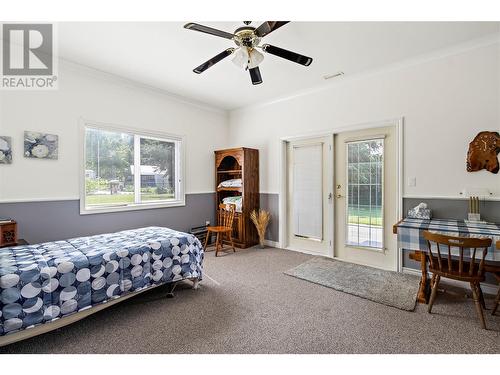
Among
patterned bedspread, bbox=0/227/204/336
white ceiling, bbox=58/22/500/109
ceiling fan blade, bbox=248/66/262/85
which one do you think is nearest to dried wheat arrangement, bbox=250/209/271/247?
patterned bedspread, bbox=0/227/204/336

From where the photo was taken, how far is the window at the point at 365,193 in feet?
11.3

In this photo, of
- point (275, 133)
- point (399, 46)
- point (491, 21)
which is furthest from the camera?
point (275, 133)

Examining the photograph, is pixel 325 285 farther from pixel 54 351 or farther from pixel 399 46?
pixel 399 46

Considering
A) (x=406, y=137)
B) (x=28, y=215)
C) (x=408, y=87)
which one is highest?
(x=408, y=87)

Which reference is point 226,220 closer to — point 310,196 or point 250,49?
point 310,196

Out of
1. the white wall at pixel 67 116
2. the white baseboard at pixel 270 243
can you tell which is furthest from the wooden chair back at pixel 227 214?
the white wall at pixel 67 116

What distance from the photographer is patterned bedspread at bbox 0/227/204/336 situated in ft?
5.42

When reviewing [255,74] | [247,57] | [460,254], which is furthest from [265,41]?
[460,254]

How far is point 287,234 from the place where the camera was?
178 inches

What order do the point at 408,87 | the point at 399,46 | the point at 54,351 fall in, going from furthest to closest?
the point at 408,87, the point at 399,46, the point at 54,351

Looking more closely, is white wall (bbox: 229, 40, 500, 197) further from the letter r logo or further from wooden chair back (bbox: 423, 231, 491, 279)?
the letter r logo

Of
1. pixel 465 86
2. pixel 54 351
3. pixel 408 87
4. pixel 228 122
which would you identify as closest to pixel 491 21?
pixel 465 86

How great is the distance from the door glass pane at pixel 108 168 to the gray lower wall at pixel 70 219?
0.22 metres

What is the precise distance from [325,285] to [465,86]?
8.89 ft
